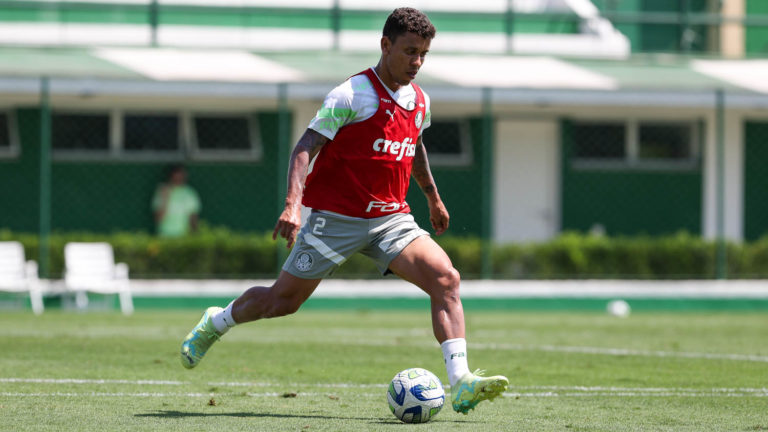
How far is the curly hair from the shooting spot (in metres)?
6.80

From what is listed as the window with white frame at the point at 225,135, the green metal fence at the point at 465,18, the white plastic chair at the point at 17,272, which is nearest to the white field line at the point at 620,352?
the white plastic chair at the point at 17,272

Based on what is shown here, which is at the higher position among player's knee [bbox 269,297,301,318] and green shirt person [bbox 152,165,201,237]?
player's knee [bbox 269,297,301,318]

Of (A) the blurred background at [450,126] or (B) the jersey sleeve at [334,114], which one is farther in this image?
(A) the blurred background at [450,126]

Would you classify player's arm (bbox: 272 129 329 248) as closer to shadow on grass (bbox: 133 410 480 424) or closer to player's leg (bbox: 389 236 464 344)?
player's leg (bbox: 389 236 464 344)

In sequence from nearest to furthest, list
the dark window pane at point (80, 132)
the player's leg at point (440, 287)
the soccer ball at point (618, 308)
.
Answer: the player's leg at point (440, 287), the soccer ball at point (618, 308), the dark window pane at point (80, 132)

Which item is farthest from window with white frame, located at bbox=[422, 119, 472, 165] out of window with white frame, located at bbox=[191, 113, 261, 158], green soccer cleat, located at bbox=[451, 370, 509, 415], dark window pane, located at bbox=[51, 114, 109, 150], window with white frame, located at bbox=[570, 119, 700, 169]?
green soccer cleat, located at bbox=[451, 370, 509, 415]

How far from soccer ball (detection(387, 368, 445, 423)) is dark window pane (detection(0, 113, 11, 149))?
1635 centimetres

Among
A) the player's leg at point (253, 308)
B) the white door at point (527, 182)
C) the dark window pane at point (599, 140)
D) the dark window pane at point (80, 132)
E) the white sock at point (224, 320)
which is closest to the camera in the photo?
the player's leg at point (253, 308)

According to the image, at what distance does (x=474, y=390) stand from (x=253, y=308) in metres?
1.50

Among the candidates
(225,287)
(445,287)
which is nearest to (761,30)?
(225,287)

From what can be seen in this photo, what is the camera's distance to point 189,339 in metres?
7.47

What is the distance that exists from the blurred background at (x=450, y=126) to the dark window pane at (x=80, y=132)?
1.3 inches

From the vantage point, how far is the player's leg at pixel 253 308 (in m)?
7.05

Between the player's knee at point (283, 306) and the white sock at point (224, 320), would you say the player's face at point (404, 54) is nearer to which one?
the player's knee at point (283, 306)
